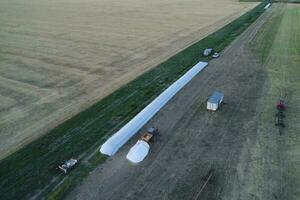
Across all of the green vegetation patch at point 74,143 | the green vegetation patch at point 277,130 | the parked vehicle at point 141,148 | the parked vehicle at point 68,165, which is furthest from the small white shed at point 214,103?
the parked vehicle at point 68,165

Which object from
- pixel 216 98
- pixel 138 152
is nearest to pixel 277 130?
pixel 216 98

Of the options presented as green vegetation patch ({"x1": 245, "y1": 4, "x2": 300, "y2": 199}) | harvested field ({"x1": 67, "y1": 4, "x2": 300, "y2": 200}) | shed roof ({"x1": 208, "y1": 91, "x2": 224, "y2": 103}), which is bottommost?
green vegetation patch ({"x1": 245, "y1": 4, "x2": 300, "y2": 199})

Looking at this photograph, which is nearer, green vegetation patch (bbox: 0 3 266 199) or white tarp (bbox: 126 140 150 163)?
green vegetation patch (bbox: 0 3 266 199)

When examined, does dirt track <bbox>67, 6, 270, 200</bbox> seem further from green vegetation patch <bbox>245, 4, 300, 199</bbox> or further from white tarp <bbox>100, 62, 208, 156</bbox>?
green vegetation patch <bbox>245, 4, 300, 199</bbox>

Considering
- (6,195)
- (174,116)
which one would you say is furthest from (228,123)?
(6,195)

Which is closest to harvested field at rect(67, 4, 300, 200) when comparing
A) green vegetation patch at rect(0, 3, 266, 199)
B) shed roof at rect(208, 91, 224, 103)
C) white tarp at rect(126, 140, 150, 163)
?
white tarp at rect(126, 140, 150, 163)

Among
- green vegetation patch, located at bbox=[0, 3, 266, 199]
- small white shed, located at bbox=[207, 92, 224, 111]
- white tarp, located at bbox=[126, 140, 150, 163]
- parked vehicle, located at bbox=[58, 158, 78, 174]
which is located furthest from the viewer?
small white shed, located at bbox=[207, 92, 224, 111]
